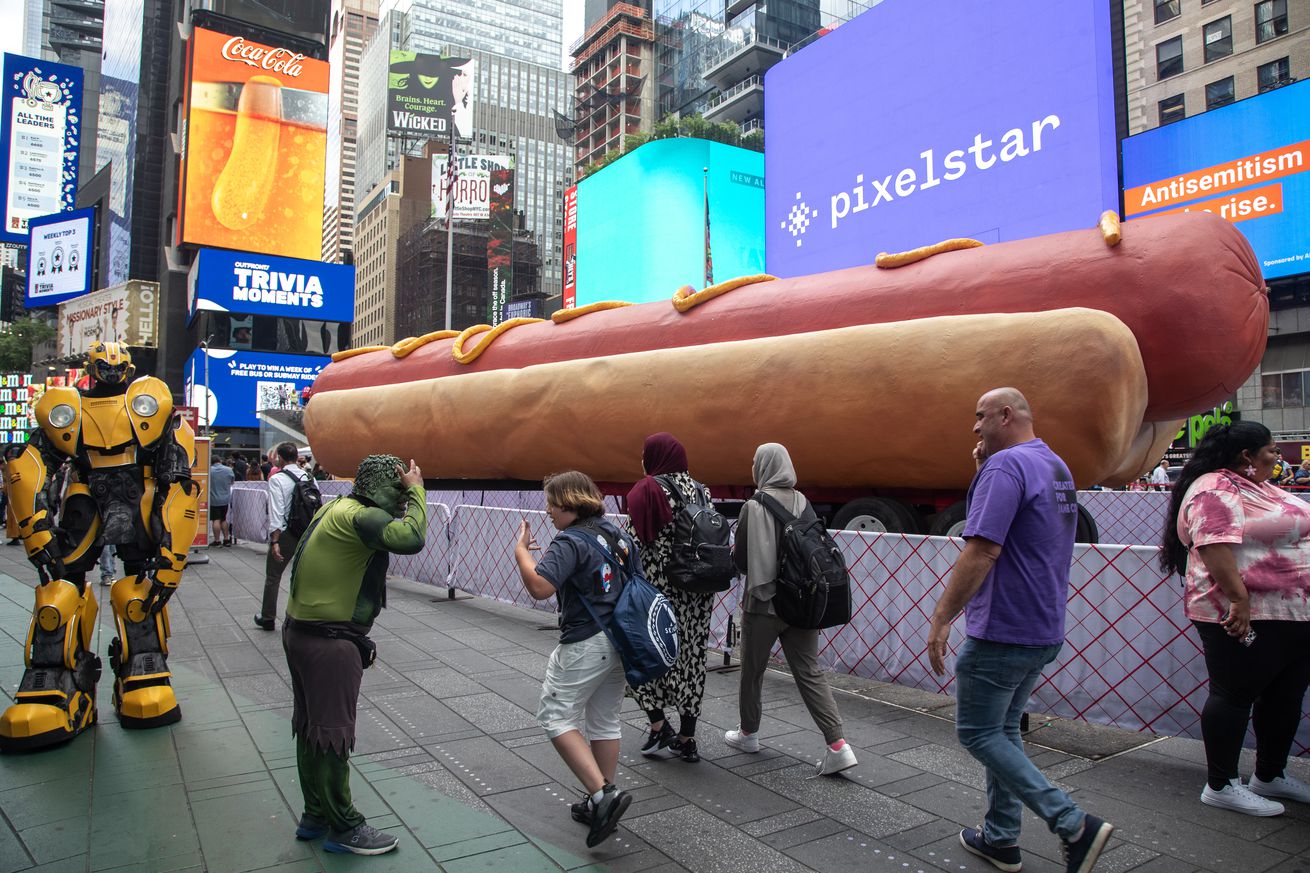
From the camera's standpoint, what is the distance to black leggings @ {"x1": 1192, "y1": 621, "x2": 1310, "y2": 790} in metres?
3.47

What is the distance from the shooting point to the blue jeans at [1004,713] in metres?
2.91

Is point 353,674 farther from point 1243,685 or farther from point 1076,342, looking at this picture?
point 1076,342

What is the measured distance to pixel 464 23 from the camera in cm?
12225

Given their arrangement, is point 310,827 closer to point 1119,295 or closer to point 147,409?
point 147,409

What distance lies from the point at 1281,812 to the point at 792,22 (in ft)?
236

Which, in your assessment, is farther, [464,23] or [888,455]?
[464,23]

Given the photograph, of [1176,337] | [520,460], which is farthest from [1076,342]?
[520,460]

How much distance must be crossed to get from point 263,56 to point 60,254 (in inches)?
526

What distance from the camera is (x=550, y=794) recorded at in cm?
383

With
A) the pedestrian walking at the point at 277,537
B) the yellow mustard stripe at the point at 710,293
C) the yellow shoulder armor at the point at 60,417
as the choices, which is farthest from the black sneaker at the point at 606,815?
the yellow mustard stripe at the point at 710,293

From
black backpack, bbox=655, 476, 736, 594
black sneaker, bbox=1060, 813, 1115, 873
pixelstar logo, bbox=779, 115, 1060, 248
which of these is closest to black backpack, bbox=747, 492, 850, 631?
black backpack, bbox=655, 476, 736, 594

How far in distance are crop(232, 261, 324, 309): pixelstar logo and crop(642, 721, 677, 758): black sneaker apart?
36.5m

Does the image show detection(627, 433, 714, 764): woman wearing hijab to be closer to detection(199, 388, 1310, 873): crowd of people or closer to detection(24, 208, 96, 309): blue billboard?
detection(199, 388, 1310, 873): crowd of people

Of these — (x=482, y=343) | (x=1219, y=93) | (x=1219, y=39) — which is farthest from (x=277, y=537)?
(x=1219, y=39)
